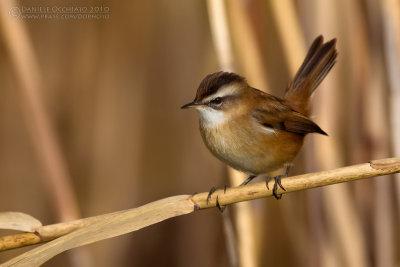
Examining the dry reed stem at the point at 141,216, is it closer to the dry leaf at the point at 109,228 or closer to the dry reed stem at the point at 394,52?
the dry leaf at the point at 109,228

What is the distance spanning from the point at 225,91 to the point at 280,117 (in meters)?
0.33

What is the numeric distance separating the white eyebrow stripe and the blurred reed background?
0.12m

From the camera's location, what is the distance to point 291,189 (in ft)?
5.05

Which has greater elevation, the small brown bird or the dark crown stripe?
the dark crown stripe

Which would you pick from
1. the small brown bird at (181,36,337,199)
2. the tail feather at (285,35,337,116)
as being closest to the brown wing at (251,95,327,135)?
the small brown bird at (181,36,337,199)

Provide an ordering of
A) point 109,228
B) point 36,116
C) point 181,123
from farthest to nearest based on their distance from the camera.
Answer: point 181,123 → point 36,116 → point 109,228

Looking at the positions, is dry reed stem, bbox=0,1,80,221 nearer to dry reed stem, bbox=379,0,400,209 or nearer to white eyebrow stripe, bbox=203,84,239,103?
white eyebrow stripe, bbox=203,84,239,103

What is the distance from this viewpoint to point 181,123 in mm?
3447

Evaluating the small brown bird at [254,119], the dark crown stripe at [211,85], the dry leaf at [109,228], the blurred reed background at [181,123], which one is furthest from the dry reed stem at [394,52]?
the dry leaf at [109,228]

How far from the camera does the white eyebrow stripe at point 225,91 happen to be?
2416 mm

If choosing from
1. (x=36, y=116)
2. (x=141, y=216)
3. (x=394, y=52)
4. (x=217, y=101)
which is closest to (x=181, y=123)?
(x=217, y=101)

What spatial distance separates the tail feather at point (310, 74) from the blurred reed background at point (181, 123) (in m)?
0.08

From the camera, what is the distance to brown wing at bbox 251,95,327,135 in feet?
8.20

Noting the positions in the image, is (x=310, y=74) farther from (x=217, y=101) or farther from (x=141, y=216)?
(x=141, y=216)
